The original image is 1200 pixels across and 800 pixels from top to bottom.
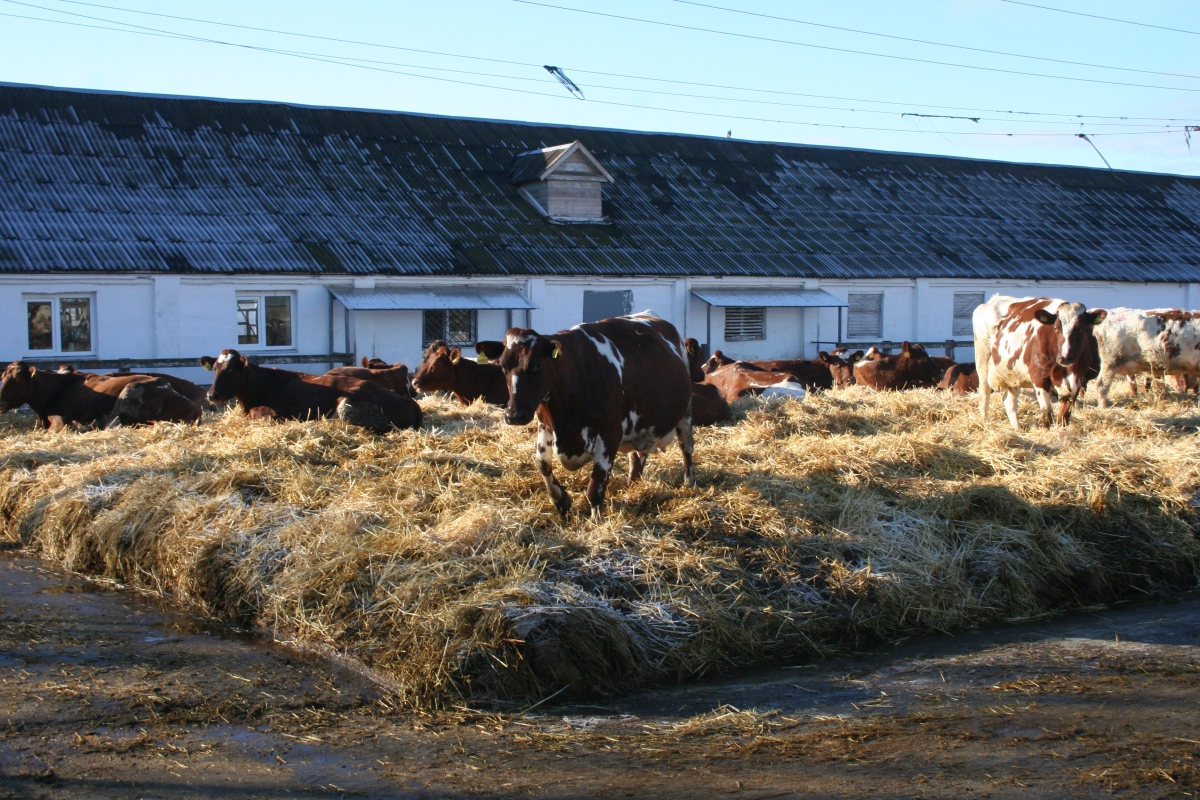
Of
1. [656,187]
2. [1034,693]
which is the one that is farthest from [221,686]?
[656,187]

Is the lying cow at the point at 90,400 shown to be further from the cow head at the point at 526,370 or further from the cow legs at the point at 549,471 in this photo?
the cow head at the point at 526,370

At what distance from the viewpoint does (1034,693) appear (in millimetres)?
5129

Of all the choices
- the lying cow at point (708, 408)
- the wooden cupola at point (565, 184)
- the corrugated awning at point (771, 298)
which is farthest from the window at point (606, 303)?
the lying cow at point (708, 408)

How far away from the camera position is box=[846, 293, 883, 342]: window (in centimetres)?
2703

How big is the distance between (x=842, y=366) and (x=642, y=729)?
15385 millimetres

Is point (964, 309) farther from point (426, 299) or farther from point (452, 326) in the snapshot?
point (426, 299)

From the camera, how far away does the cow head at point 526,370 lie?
6.77 m

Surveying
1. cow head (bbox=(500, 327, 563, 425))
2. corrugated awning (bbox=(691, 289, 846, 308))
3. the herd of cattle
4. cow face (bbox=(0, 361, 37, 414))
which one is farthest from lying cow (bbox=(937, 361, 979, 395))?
cow face (bbox=(0, 361, 37, 414))

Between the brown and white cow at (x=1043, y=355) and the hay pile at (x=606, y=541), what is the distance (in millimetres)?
991

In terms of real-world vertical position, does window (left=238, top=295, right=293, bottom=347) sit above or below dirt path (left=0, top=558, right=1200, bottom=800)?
above

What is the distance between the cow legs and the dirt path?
1991mm

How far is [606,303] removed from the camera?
23.9 m

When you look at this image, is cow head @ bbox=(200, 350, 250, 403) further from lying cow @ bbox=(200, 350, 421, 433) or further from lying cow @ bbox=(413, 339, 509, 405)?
lying cow @ bbox=(413, 339, 509, 405)

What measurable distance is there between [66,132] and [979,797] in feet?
72.3
